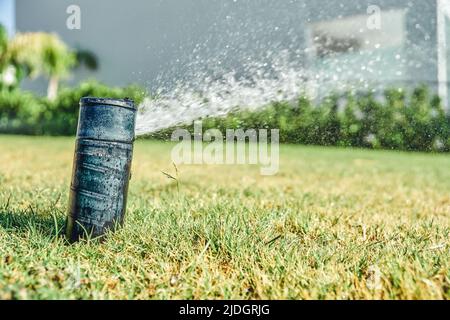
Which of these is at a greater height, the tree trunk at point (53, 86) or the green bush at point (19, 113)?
the tree trunk at point (53, 86)

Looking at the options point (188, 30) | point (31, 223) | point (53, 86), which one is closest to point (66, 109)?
point (53, 86)

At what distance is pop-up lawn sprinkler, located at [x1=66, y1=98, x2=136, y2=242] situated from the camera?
2131 mm

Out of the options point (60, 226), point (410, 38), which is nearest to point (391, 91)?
point (410, 38)

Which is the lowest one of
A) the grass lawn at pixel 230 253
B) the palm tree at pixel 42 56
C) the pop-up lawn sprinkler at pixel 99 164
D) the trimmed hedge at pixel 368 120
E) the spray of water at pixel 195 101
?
the grass lawn at pixel 230 253

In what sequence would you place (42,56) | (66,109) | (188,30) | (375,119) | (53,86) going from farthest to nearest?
(53,86), (42,56), (66,109), (375,119), (188,30)

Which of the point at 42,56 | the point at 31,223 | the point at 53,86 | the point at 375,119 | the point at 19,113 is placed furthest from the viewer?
the point at 53,86

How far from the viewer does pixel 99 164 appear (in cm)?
214

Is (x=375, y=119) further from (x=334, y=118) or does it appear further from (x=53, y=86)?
(x=53, y=86)

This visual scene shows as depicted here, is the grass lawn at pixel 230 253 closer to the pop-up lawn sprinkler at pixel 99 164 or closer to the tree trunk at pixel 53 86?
the pop-up lawn sprinkler at pixel 99 164

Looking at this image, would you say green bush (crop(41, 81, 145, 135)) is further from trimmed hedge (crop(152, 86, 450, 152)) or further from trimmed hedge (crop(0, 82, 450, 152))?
trimmed hedge (crop(152, 86, 450, 152))

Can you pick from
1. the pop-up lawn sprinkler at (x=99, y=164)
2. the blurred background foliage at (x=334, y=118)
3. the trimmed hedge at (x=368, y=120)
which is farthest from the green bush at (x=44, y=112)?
the pop-up lawn sprinkler at (x=99, y=164)

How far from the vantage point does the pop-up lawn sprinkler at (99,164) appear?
213 cm

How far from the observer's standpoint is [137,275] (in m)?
1.89

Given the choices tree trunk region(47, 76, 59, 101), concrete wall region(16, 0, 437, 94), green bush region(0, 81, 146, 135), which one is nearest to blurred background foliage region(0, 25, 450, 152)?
green bush region(0, 81, 146, 135)
